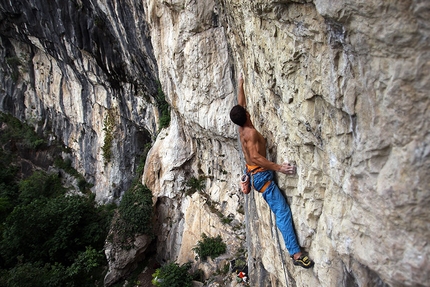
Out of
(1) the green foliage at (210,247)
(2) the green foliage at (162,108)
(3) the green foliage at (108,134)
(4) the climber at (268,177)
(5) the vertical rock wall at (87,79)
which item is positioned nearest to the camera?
(4) the climber at (268,177)

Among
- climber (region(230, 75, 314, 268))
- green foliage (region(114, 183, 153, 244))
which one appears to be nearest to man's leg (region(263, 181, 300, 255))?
climber (region(230, 75, 314, 268))

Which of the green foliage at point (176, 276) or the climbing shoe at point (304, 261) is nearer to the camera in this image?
the climbing shoe at point (304, 261)

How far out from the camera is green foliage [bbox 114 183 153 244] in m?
10.3

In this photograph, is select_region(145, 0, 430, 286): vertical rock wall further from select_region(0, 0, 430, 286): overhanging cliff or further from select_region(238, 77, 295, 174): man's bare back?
select_region(238, 77, 295, 174): man's bare back

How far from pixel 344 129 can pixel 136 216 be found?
916 centimetres

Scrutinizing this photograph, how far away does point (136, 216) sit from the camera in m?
10.3

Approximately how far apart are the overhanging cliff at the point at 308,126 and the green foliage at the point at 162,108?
802 mm

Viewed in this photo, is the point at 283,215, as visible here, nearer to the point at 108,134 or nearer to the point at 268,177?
the point at 268,177

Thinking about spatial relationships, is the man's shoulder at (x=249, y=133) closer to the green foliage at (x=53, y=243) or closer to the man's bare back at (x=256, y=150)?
the man's bare back at (x=256, y=150)

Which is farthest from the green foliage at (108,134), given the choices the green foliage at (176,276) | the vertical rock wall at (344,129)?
the vertical rock wall at (344,129)

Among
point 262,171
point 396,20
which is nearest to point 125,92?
point 262,171

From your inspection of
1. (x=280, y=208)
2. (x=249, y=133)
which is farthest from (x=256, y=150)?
(x=280, y=208)

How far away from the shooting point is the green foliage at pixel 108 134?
14.9 metres

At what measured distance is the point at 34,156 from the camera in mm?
19719
